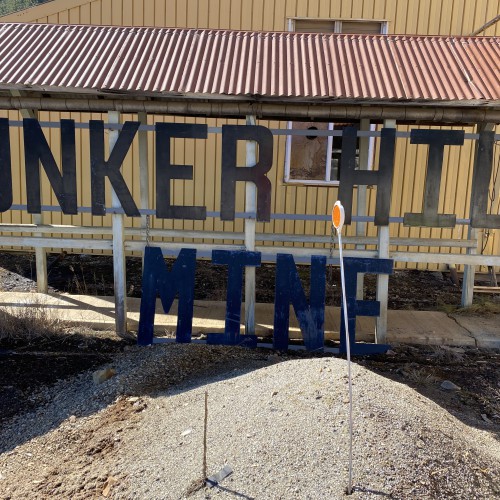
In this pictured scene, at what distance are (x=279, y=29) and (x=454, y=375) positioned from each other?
6.60 meters

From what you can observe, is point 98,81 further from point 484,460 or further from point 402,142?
point 402,142

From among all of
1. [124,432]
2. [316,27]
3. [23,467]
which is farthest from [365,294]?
[23,467]

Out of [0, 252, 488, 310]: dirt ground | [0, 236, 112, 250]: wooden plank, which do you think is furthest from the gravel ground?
[0, 252, 488, 310]: dirt ground

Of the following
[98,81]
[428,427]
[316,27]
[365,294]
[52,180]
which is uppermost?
[316,27]

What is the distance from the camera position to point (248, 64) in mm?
6215

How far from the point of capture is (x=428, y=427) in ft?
11.9

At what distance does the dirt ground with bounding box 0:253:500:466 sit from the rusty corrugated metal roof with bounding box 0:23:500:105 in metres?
2.77

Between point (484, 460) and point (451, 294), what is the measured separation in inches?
222

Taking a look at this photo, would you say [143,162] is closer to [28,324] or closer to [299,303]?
[28,324]

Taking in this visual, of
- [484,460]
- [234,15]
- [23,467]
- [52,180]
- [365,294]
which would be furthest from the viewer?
[234,15]

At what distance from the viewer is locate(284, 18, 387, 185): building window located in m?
9.65

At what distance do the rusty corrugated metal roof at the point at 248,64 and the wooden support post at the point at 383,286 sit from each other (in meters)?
0.70

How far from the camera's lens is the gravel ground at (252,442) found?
3182mm

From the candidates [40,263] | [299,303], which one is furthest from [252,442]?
[40,263]
